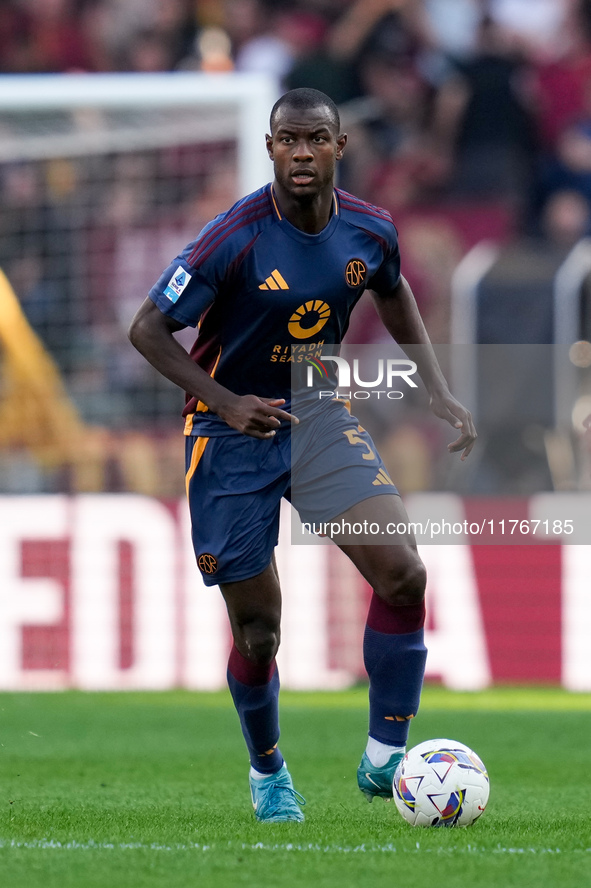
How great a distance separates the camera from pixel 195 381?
4.69 m

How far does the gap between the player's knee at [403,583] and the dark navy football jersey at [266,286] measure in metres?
0.70

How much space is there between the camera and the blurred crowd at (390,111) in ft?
38.1

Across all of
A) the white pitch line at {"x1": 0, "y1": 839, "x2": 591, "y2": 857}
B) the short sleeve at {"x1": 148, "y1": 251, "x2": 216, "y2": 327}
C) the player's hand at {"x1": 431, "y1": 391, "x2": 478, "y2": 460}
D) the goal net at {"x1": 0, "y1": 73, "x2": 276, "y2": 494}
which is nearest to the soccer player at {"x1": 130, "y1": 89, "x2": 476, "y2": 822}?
the short sleeve at {"x1": 148, "y1": 251, "x2": 216, "y2": 327}

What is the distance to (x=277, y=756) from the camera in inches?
199

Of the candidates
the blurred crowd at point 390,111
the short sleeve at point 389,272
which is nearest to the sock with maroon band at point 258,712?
the short sleeve at point 389,272

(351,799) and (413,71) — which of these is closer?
(351,799)

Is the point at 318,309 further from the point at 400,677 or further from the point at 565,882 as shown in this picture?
the point at 565,882

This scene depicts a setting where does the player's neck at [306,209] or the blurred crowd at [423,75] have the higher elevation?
the blurred crowd at [423,75]

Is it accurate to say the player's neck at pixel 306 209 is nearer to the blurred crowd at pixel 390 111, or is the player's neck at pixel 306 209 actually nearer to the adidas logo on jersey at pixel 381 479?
the adidas logo on jersey at pixel 381 479

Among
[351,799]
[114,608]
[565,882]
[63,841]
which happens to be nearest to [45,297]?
[114,608]

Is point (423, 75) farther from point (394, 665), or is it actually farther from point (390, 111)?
point (394, 665)

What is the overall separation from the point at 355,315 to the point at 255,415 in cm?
737

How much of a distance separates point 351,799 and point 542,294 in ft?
17.9

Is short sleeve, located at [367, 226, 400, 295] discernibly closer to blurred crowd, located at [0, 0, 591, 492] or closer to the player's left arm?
the player's left arm
